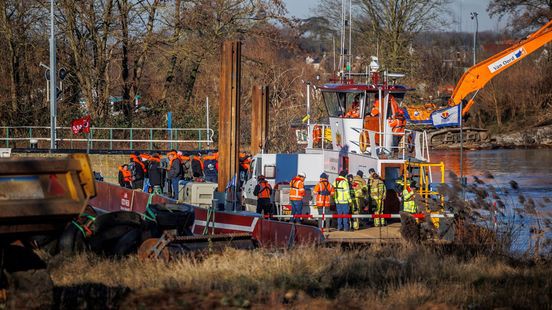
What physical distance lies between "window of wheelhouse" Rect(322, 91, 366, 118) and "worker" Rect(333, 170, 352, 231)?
13.6ft

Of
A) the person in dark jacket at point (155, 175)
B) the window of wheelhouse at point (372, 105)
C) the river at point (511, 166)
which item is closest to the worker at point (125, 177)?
the person in dark jacket at point (155, 175)

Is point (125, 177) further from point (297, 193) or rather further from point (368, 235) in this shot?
point (368, 235)

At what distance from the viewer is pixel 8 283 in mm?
8820

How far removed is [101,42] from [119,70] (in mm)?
3140

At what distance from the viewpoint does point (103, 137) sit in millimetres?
46969

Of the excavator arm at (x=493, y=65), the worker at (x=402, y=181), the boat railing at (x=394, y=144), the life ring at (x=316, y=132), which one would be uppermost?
the excavator arm at (x=493, y=65)

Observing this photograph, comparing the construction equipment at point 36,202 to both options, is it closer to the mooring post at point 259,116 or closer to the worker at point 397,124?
the worker at point 397,124

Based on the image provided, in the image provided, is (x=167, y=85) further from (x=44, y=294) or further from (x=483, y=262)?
(x=44, y=294)

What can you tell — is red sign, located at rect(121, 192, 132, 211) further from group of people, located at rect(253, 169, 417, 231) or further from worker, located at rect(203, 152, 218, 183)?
worker, located at rect(203, 152, 218, 183)

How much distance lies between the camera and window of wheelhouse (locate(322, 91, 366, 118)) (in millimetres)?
24016

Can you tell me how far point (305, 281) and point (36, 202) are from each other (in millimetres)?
3771

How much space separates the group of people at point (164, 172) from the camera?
2661cm

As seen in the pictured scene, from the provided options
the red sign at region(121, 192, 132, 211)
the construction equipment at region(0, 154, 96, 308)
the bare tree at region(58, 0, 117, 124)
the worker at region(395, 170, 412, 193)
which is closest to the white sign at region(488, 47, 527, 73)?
the worker at region(395, 170, 412, 193)

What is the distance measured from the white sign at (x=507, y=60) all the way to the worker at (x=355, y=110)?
614cm
